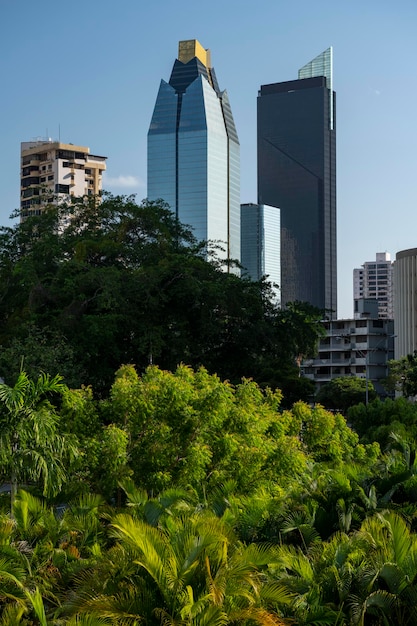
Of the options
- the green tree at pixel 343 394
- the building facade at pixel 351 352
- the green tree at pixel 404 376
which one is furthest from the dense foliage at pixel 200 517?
the building facade at pixel 351 352

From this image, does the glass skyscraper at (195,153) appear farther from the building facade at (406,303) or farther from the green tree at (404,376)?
the green tree at (404,376)

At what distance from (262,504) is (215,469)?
6122 mm

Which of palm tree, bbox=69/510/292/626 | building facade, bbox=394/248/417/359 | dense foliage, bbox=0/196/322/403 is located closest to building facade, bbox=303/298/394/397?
building facade, bbox=394/248/417/359

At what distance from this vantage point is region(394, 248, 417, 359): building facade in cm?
10550

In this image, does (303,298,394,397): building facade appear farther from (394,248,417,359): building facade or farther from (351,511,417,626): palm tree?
(351,511,417,626): palm tree

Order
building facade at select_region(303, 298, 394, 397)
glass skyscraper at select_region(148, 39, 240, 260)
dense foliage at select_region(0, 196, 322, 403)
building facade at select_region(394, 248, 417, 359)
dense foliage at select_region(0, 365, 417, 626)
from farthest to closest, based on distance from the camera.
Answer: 1. glass skyscraper at select_region(148, 39, 240, 260)
2. building facade at select_region(303, 298, 394, 397)
3. building facade at select_region(394, 248, 417, 359)
4. dense foliage at select_region(0, 196, 322, 403)
5. dense foliage at select_region(0, 365, 417, 626)

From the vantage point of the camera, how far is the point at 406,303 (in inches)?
4218

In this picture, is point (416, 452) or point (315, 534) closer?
point (315, 534)

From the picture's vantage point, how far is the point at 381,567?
12.4m

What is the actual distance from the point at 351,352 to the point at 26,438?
313 feet

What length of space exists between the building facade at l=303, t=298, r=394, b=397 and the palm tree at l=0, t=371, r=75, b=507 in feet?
307

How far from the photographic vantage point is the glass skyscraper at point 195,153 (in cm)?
16862

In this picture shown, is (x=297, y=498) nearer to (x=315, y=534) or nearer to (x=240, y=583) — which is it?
(x=315, y=534)

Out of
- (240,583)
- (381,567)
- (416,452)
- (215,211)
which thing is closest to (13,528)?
(240,583)
